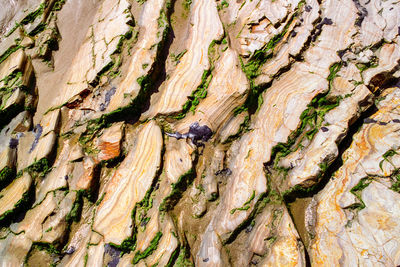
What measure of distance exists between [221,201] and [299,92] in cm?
173

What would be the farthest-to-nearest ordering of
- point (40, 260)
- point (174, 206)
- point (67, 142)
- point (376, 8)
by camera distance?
point (376, 8), point (67, 142), point (174, 206), point (40, 260)

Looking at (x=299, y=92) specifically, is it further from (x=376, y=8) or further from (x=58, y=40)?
(x=58, y=40)

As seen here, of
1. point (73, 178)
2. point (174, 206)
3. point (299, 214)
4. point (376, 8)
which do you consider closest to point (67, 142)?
point (73, 178)

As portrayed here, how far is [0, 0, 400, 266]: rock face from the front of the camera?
10.0 ft

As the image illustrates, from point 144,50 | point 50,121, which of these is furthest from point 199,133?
point 50,121

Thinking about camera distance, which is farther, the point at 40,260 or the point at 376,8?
the point at 376,8

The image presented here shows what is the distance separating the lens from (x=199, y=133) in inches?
139

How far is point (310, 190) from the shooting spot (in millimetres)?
3348

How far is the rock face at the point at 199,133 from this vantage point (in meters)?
3.06

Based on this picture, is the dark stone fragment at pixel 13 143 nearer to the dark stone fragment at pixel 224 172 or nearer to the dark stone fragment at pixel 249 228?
the dark stone fragment at pixel 224 172

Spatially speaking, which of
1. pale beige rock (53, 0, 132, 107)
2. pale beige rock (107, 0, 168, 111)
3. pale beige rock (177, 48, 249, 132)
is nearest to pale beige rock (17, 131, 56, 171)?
pale beige rock (53, 0, 132, 107)

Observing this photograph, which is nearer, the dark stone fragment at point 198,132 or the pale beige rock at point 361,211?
the pale beige rock at point 361,211

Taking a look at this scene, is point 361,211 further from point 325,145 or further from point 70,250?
point 70,250

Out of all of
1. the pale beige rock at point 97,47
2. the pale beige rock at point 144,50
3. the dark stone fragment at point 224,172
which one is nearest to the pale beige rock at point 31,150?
the pale beige rock at point 97,47
